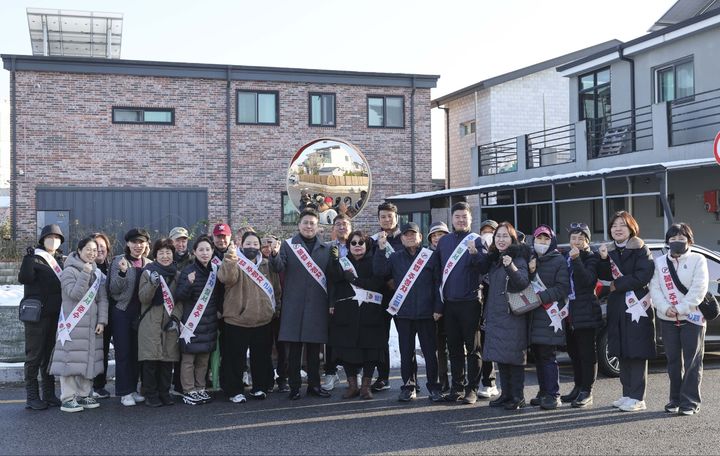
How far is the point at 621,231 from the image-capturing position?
297 inches

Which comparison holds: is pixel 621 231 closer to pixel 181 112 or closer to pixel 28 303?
pixel 28 303

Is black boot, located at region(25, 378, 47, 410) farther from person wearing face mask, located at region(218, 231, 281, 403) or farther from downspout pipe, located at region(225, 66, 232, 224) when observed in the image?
downspout pipe, located at region(225, 66, 232, 224)

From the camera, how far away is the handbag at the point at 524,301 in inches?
293

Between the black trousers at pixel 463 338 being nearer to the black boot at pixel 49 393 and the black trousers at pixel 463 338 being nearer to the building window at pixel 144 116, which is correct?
the black boot at pixel 49 393

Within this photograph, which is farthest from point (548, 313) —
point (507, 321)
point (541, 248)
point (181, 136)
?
point (181, 136)

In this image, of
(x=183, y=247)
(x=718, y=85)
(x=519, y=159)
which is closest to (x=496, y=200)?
(x=519, y=159)

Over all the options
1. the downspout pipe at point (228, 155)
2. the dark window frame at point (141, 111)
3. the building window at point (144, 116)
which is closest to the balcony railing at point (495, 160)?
the downspout pipe at point (228, 155)

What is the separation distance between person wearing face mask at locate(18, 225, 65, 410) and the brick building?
15656 mm

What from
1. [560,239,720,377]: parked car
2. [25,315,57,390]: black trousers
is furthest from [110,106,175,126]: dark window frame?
[560,239,720,377]: parked car

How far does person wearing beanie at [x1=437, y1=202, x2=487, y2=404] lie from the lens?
25.6 ft

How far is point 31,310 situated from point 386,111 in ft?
65.1

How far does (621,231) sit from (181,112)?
63.0ft

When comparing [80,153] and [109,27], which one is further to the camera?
[109,27]

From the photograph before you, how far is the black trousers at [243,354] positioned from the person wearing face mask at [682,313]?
13.1 ft
